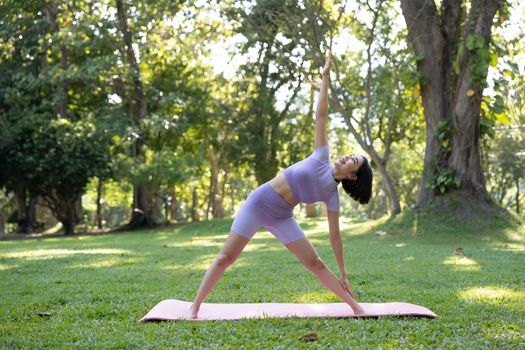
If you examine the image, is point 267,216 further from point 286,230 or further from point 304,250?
point 304,250

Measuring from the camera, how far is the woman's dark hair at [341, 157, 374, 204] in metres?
4.97

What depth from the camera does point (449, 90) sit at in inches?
576

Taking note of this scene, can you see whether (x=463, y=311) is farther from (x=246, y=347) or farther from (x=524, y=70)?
(x=524, y=70)

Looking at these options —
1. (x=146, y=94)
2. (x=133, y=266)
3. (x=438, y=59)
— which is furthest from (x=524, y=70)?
(x=133, y=266)

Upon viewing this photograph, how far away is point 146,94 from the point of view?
81.1ft

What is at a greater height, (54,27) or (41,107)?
(54,27)

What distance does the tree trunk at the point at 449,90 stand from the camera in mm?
13828

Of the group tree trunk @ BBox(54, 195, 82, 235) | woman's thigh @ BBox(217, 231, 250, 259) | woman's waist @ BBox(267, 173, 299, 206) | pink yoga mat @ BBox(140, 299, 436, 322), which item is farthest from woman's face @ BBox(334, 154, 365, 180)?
tree trunk @ BBox(54, 195, 82, 235)

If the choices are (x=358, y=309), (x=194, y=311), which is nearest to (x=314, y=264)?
(x=358, y=309)

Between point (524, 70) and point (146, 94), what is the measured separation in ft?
45.3

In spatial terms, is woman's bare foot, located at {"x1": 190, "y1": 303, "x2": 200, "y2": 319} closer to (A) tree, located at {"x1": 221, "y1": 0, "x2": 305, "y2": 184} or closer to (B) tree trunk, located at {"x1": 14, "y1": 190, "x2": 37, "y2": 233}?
(A) tree, located at {"x1": 221, "y1": 0, "x2": 305, "y2": 184}

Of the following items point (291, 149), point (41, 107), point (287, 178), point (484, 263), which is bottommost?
point (484, 263)

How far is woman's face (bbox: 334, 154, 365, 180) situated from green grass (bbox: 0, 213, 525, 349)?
1.13 m

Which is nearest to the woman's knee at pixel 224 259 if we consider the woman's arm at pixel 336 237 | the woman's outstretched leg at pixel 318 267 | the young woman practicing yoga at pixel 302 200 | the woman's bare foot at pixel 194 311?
the young woman practicing yoga at pixel 302 200
